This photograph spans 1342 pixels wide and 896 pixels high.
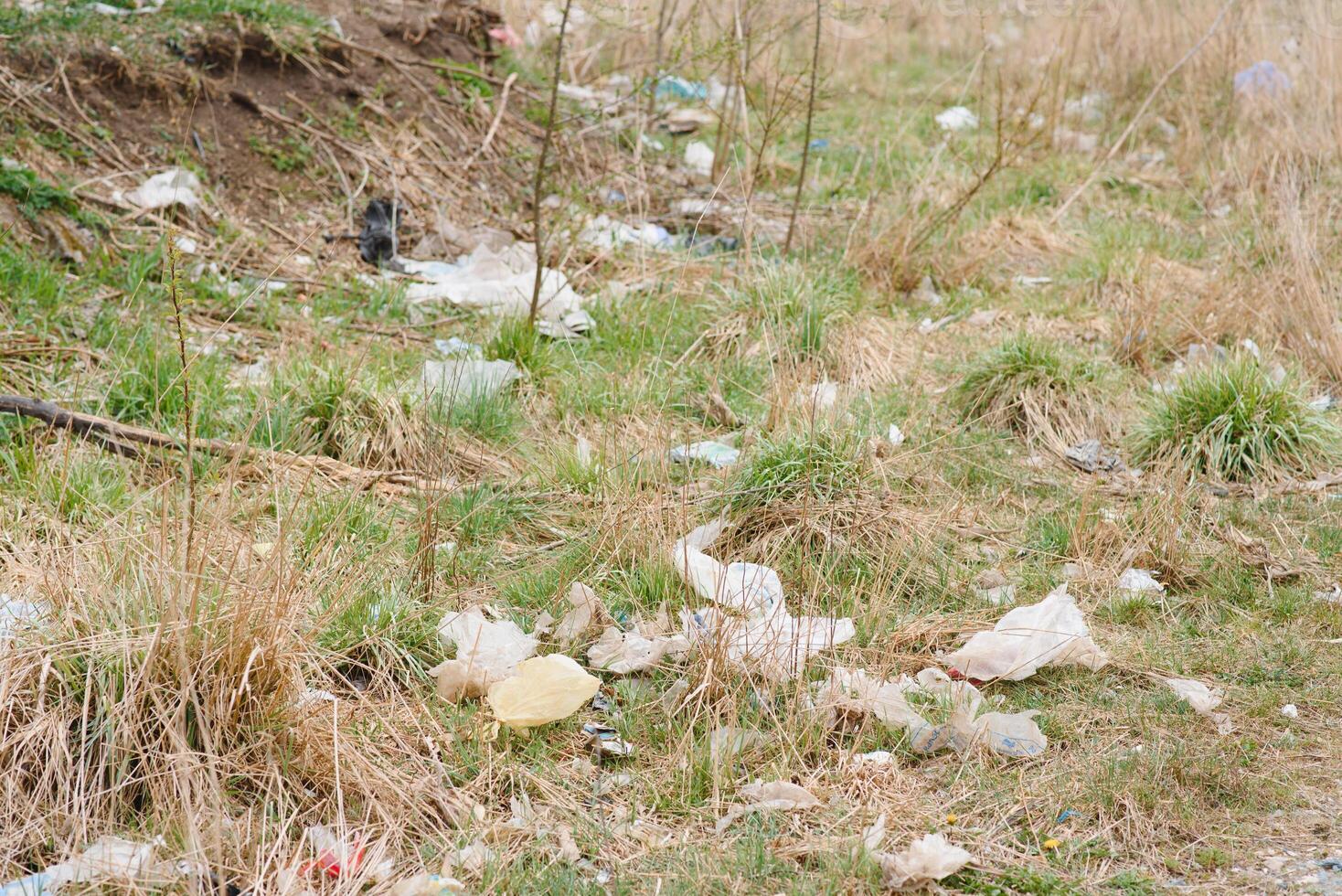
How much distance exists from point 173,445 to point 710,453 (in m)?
1.66

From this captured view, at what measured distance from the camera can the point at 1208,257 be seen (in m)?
6.14

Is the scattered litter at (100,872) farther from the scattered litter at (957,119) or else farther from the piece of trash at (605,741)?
the scattered litter at (957,119)

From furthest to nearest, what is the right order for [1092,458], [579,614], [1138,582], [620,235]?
1. [620,235]
2. [1092,458]
3. [1138,582]
4. [579,614]

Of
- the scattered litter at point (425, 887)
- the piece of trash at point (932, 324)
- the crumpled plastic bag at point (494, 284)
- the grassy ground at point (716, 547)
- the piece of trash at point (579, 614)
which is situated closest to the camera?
the scattered litter at point (425, 887)

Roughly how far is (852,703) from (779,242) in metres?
3.70

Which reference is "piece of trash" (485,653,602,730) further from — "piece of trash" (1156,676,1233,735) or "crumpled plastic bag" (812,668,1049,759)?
"piece of trash" (1156,676,1233,735)

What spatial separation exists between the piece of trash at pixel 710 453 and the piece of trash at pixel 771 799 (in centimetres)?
156

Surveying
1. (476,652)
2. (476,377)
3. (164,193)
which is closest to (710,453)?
(476,377)

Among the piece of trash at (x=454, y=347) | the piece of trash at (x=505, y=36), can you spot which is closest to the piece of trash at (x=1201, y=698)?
the piece of trash at (x=454, y=347)

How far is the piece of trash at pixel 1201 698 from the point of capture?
288cm

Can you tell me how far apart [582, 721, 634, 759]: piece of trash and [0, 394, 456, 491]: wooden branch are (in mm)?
792

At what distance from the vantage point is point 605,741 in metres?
2.75

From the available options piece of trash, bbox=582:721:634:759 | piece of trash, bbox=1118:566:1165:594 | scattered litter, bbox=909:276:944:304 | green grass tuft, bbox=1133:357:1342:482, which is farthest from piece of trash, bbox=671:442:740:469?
scattered litter, bbox=909:276:944:304

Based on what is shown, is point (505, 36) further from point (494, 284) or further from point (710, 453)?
point (710, 453)
